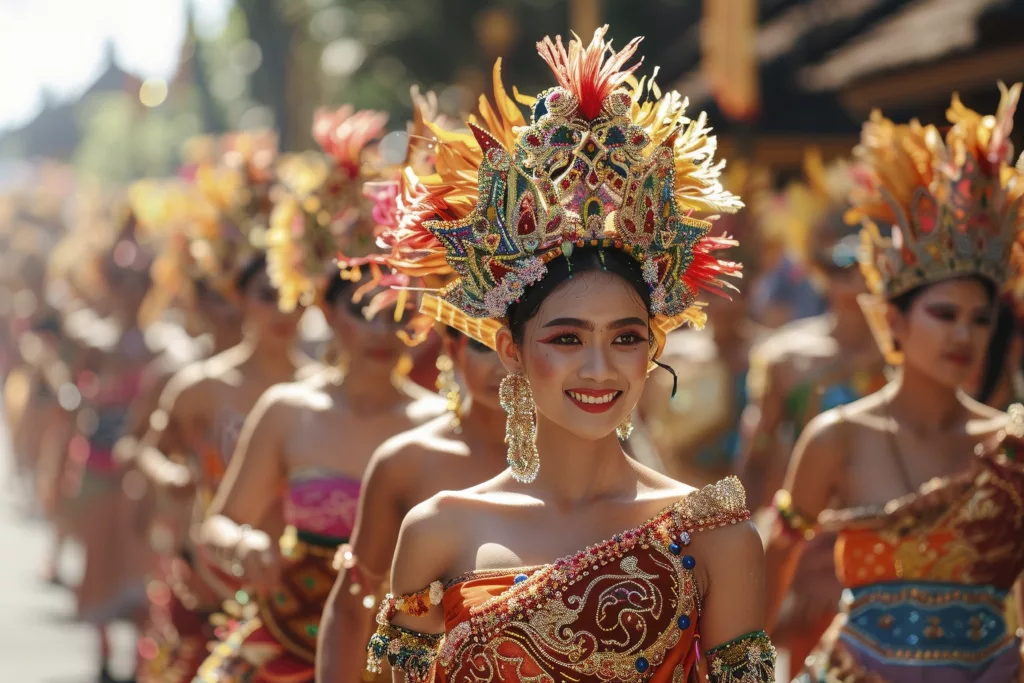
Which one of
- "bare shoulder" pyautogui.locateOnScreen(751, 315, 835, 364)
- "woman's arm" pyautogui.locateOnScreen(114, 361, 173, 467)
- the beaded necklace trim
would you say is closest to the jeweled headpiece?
the beaded necklace trim

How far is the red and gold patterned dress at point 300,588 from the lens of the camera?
6543mm

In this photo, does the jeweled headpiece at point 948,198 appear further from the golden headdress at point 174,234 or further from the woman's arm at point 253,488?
the golden headdress at point 174,234

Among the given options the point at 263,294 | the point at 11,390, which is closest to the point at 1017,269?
the point at 263,294

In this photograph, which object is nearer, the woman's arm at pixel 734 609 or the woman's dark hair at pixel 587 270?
the woman's arm at pixel 734 609

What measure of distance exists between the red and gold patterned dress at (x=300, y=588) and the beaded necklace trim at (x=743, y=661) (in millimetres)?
2558

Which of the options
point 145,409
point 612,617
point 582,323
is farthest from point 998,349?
point 145,409

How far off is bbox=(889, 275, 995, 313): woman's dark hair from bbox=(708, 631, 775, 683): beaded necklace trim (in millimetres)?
2323

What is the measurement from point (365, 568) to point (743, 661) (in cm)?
158

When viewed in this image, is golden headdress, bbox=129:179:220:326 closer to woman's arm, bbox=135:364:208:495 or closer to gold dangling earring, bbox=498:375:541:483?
woman's arm, bbox=135:364:208:495

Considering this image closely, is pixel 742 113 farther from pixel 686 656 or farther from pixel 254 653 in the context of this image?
pixel 686 656

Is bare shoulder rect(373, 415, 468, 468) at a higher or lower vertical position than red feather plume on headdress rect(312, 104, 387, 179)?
lower

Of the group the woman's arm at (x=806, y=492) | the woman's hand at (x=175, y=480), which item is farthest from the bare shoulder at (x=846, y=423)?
the woman's hand at (x=175, y=480)

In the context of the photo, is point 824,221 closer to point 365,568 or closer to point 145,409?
point 145,409

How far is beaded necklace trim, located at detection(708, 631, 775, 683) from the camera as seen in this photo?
4145mm
